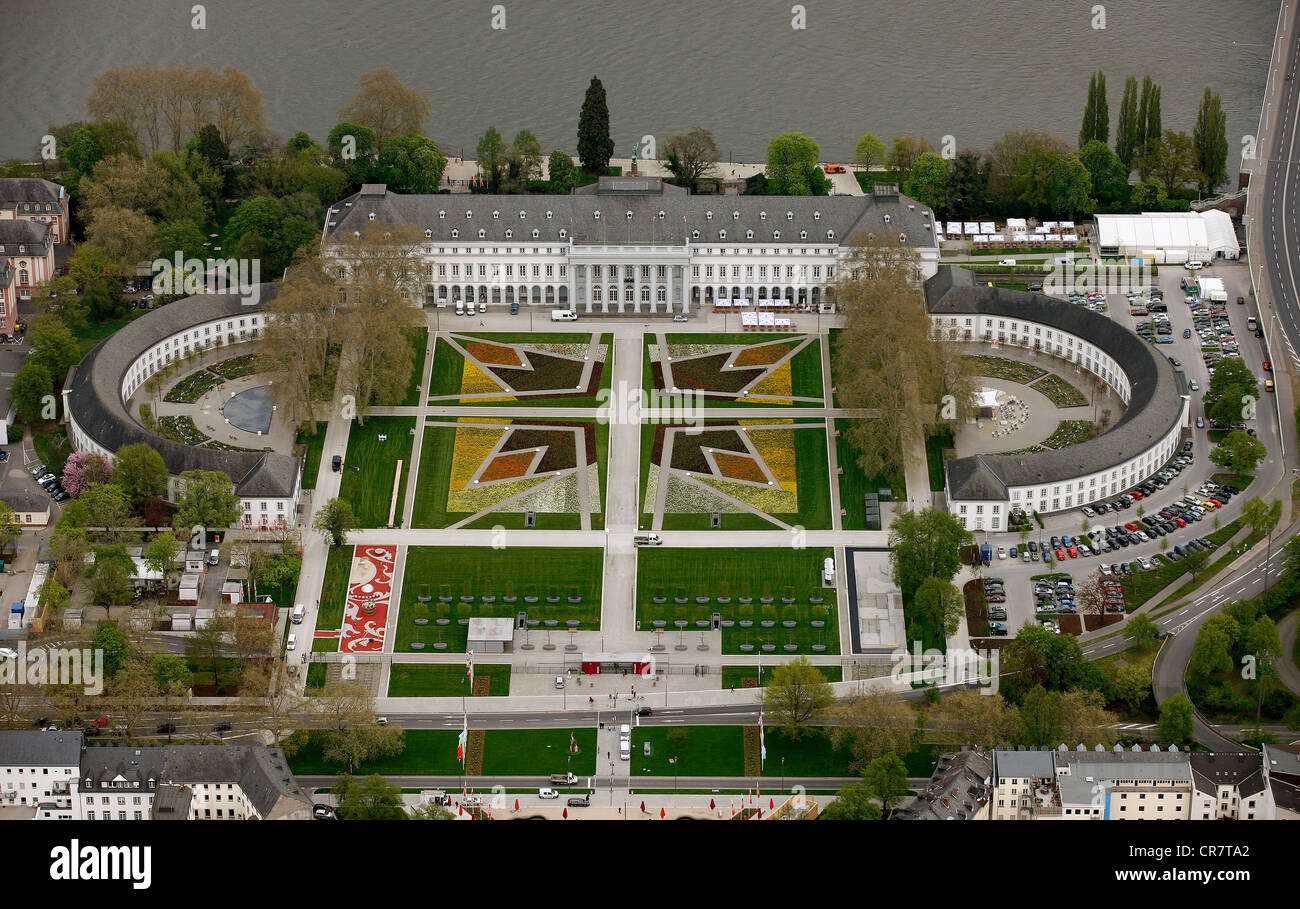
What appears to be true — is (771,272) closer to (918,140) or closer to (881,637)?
(918,140)

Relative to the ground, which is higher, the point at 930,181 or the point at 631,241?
the point at 930,181

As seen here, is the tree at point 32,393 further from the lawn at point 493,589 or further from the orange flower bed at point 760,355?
the orange flower bed at point 760,355

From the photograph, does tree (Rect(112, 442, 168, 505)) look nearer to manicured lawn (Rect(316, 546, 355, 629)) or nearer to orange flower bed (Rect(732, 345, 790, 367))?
manicured lawn (Rect(316, 546, 355, 629))

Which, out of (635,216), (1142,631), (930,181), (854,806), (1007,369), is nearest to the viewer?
(854,806)

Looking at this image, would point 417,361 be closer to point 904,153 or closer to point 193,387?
point 193,387

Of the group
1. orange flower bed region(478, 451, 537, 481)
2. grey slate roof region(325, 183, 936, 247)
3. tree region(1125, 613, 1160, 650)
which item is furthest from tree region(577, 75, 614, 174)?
tree region(1125, 613, 1160, 650)

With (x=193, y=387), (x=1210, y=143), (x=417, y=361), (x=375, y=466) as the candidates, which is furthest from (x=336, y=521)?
(x=1210, y=143)
